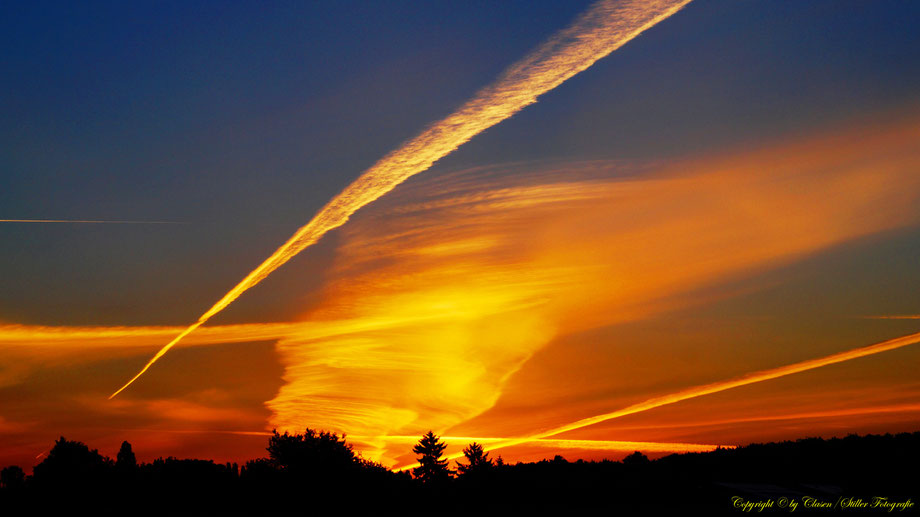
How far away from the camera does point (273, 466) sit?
71.3m

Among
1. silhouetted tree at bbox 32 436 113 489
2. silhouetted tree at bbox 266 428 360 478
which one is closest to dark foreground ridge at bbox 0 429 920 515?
silhouetted tree at bbox 266 428 360 478

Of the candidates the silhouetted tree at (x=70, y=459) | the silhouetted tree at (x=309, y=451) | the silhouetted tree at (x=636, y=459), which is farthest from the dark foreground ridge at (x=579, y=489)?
the silhouetted tree at (x=70, y=459)

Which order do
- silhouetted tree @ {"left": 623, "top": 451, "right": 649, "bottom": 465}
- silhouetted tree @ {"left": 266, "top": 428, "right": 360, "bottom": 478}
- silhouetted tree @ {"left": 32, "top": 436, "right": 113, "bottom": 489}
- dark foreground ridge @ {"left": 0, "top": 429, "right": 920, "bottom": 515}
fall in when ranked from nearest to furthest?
dark foreground ridge @ {"left": 0, "top": 429, "right": 920, "bottom": 515}
silhouetted tree @ {"left": 623, "top": 451, "right": 649, "bottom": 465}
silhouetted tree @ {"left": 266, "top": 428, "right": 360, "bottom": 478}
silhouetted tree @ {"left": 32, "top": 436, "right": 113, "bottom": 489}

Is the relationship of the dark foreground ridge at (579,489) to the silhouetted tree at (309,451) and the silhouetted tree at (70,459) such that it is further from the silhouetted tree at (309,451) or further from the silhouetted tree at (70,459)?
the silhouetted tree at (70,459)

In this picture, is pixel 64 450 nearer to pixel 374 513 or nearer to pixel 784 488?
pixel 374 513

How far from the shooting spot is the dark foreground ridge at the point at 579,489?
29.3m

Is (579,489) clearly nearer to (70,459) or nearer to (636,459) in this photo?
(636,459)

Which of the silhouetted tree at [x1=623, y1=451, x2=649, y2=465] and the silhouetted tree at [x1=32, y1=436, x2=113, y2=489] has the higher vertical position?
the silhouetted tree at [x1=32, y1=436, x2=113, y2=489]

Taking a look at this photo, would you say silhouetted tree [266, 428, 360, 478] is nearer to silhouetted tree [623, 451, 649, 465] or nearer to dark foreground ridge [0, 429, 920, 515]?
dark foreground ridge [0, 429, 920, 515]

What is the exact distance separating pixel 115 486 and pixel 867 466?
148 ft

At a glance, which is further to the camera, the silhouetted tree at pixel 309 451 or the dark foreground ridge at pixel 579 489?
the silhouetted tree at pixel 309 451

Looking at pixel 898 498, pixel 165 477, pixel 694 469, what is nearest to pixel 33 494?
pixel 165 477

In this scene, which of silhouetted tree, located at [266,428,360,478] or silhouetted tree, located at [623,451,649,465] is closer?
silhouetted tree, located at [623,451,649,465]

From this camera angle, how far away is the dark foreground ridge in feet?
96.2
